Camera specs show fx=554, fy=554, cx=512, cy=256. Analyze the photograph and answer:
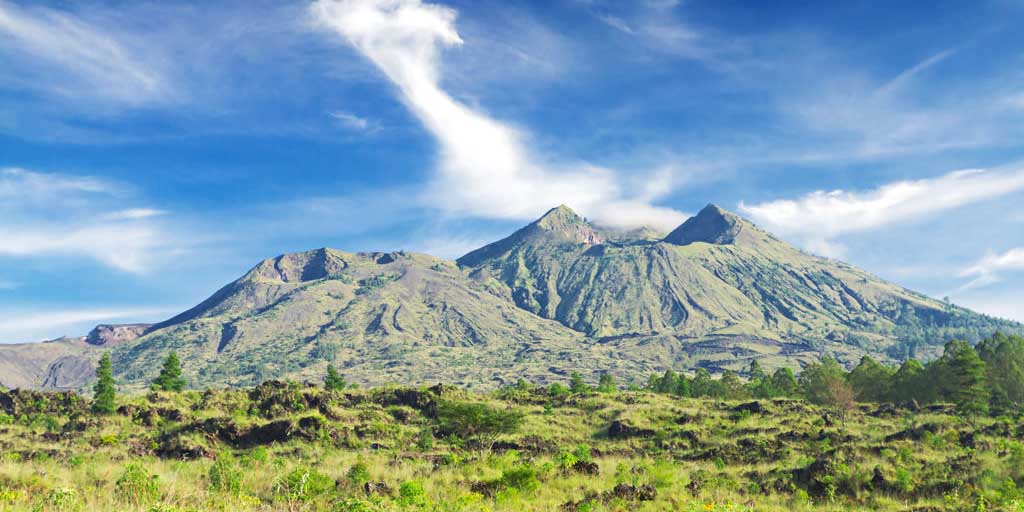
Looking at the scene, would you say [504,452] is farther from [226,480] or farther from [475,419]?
[226,480]

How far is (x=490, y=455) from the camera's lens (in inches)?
1141

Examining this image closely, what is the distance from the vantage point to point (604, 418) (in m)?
49.2

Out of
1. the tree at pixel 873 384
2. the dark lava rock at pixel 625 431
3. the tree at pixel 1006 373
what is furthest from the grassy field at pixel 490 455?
the tree at pixel 1006 373

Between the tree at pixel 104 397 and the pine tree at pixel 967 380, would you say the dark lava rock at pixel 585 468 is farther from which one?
the pine tree at pixel 967 380

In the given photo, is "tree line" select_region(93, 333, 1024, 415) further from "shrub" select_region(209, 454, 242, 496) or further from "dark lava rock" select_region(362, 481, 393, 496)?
"dark lava rock" select_region(362, 481, 393, 496)

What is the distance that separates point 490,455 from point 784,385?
7195 centimetres

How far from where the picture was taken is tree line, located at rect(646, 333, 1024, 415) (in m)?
55.0

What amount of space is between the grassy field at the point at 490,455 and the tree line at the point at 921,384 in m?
8.13

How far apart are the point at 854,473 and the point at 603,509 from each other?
12.7 m

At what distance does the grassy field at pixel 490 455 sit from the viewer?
603 inches

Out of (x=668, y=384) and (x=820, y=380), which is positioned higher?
(x=820, y=380)

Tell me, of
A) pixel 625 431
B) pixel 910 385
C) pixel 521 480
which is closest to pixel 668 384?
pixel 910 385

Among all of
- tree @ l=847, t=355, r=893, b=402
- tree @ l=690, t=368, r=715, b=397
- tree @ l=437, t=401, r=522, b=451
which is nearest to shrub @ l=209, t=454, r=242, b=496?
tree @ l=437, t=401, r=522, b=451

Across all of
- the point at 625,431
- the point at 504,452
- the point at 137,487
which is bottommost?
the point at 625,431
